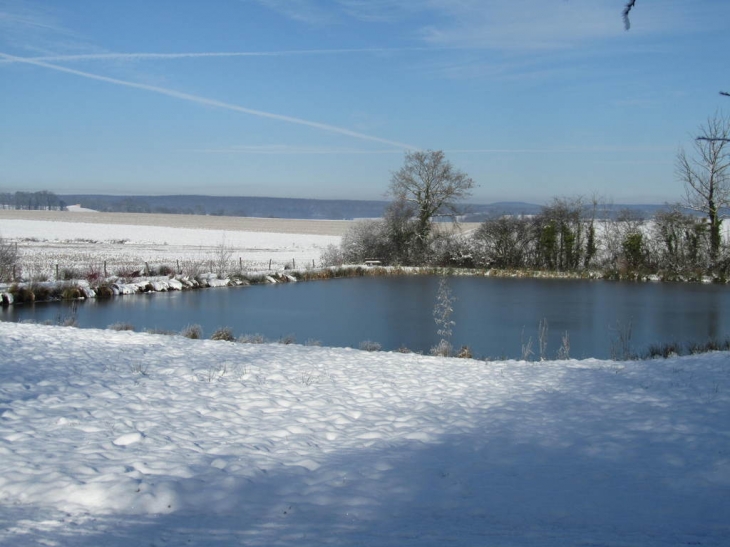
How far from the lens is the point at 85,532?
12.5 ft

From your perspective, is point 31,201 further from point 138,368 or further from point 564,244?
point 138,368

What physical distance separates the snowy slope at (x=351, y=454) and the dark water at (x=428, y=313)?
613 centimetres

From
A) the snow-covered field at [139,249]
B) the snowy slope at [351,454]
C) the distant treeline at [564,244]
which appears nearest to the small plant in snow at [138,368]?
the snowy slope at [351,454]

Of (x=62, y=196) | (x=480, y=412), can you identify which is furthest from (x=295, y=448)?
(x=62, y=196)

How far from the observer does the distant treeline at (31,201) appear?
444 feet

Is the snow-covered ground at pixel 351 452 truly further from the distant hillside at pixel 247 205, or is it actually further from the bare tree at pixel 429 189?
the distant hillside at pixel 247 205

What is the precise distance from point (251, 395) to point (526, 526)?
407 centimetres

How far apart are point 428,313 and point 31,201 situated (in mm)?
135974

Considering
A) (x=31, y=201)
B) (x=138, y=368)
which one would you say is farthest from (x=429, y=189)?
(x=31, y=201)

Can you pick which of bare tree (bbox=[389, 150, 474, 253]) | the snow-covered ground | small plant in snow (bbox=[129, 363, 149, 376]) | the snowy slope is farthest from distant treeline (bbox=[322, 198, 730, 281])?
small plant in snow (bbox=[129, 363, 149, 376])

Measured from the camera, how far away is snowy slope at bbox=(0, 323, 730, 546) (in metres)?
4.10

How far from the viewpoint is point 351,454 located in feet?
18.5

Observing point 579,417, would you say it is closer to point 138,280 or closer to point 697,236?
point 138,280

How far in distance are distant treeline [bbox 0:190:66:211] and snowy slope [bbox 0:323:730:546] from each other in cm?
14224
